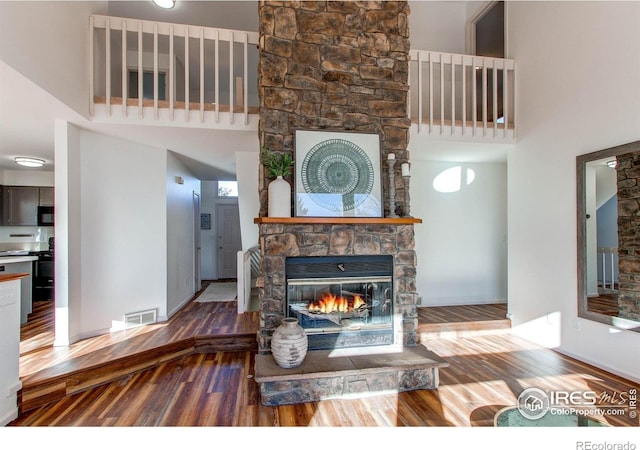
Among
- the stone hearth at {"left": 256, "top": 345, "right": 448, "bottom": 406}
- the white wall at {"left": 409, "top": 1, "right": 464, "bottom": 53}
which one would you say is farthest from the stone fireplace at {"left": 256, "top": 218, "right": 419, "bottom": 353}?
the white wall at {"left": 409, "top": 1, "right": 464, "bottom": 53}

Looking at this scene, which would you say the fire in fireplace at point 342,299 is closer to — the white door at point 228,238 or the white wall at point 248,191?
the white wall at point 248,191

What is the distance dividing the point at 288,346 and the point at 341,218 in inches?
47.4

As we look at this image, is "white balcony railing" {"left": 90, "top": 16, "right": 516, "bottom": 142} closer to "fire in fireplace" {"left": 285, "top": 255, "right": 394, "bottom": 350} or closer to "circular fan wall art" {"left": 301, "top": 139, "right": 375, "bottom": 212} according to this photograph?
"circular fan wall art" {"left": 301, "top": 139, "right": 375, "bottom": 212}

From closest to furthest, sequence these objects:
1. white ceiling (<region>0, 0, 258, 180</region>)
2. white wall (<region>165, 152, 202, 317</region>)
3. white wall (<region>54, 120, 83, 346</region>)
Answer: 1. white ceiling (<region>0, 0, 258, 180</region>)
2. white wall (<region>54, 120, 83, 346</region>)
3. white wall (<region>165, 152, 202, 317</region>)

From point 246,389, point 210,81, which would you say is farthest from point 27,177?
point 246,389

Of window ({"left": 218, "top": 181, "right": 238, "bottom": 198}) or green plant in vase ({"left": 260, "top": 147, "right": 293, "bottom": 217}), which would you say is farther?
window ({"left": 218, "top": 181, "right": 238, "bottom": 198})

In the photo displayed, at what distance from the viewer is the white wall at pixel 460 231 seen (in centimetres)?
490

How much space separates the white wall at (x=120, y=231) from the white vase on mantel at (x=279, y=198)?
203 cm

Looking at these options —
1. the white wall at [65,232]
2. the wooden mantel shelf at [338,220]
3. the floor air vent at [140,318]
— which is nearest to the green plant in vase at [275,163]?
the wooden mantel shelf at [338,220]

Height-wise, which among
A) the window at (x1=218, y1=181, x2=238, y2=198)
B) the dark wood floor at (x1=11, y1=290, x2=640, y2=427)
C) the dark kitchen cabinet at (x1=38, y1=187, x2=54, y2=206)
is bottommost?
the dark wood floor at (x1=11, y1=290, x2=640, y2=427)

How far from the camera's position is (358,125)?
315cm

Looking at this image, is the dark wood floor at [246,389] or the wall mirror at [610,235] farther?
the wall mirror at [610,235]

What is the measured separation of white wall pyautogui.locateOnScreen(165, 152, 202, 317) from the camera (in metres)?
4.27

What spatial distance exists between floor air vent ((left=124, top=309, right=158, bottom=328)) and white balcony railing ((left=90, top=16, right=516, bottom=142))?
92.2 inches
